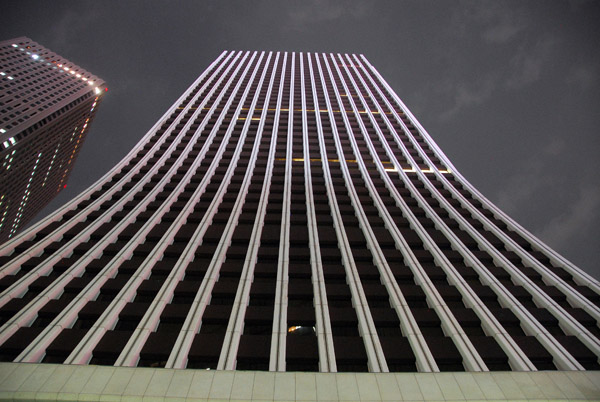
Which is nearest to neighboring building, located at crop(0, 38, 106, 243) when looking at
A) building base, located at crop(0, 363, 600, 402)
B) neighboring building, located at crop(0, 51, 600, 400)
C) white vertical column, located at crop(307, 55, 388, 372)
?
neighboring building, located at crop(0, 51, 600, 400)

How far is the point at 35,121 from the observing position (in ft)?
251

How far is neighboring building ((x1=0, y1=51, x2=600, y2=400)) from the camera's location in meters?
16.0

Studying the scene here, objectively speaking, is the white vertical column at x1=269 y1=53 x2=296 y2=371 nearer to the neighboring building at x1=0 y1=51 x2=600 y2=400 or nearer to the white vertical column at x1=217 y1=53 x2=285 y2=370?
the neighboring building at x1=0 y1=51 x2=600 y2=400

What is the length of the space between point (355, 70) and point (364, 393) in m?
90.7

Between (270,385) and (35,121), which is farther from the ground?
(35,121)

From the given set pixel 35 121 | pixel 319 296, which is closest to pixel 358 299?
pixel 319 296

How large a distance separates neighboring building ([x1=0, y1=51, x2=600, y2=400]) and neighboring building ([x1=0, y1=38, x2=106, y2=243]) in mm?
56086

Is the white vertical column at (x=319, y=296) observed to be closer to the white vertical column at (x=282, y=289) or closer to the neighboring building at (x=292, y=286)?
the neighboring building at (x=292, y=286)

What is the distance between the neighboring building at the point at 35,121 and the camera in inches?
2943

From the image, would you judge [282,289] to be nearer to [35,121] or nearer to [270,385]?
[270,385]

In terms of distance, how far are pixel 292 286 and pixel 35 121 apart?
88521 millimetres

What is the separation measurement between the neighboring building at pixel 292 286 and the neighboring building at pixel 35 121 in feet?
184

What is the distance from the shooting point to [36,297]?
19688mm

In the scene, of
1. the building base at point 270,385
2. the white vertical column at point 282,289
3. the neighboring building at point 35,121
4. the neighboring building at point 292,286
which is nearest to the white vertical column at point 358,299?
the neighboring building at point 292,286
